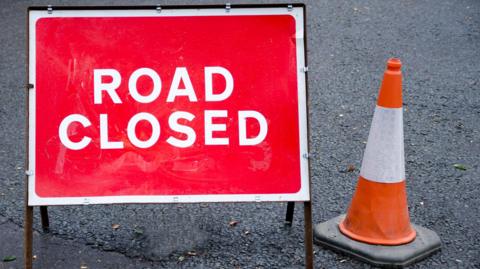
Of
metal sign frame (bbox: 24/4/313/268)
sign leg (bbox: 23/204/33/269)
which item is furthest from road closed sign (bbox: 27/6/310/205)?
sign leg (bbox: 23/204/33/269)

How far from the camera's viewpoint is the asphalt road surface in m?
4.67

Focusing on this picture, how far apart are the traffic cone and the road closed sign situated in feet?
1.96

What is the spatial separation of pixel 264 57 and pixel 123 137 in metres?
0.91

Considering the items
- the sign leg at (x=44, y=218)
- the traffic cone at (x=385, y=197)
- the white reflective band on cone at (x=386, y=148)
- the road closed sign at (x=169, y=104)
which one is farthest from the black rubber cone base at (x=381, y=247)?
the sign leg at (x=44, y=218)

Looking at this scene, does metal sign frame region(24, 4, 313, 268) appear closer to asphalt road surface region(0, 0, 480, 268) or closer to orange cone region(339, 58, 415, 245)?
asphalt road surface region(0, 0, 480, 268)

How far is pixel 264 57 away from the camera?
4371 millimetres

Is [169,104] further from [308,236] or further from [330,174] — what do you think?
[330,174]

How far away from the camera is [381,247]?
463cm

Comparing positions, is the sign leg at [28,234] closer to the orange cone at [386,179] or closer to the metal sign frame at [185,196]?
the metal sign frame at [185,196]

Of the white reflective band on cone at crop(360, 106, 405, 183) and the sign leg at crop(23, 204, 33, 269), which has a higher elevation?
the white reflective band on cone at crop(360, 106, 405, 183)

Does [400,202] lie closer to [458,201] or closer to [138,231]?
[458,201]

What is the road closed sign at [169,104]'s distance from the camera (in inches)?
168

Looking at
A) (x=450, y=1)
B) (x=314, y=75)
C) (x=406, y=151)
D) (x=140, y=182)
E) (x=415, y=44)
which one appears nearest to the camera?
(x=140, y=182)

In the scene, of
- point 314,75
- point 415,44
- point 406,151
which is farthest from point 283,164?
point 415,44
